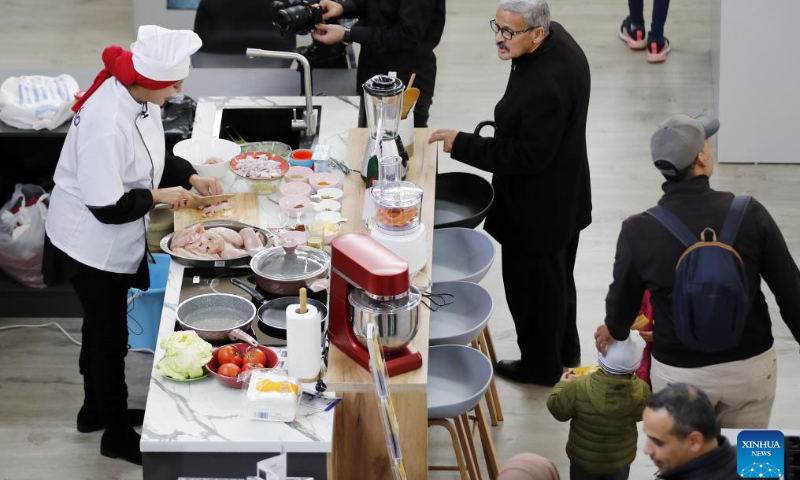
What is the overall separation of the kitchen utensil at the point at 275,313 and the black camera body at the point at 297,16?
1805 millimetres

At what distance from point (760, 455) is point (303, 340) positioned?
4.75ft

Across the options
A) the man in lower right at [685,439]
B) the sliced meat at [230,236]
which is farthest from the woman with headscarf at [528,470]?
the sliced meat at [230,236]

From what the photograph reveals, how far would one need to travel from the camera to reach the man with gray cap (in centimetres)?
361

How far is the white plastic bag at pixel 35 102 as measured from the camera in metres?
5.49

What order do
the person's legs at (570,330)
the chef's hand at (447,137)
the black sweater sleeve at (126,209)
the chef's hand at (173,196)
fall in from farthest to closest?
the person's legs at (570,330), the chef's hand at (447,137), the chef's hand at (173,196), the black sweater sleeve at (126,209)

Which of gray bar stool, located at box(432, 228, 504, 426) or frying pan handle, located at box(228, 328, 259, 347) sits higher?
frying pan handle, located at box(228, 328, 259, 347)

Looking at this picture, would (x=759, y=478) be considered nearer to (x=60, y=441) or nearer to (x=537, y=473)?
(x=537, y=473)

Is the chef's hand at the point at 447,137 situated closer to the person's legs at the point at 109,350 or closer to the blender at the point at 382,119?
the blender at the point at 382,119

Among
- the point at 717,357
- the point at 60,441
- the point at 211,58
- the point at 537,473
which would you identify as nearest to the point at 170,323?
the point at 60,441

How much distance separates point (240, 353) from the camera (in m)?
3.83

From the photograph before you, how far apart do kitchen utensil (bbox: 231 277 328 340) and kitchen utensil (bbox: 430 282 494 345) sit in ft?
1.68

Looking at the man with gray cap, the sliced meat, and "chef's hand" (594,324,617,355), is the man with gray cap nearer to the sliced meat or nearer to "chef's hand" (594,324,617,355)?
"chef's hand" (594,324,617,355)

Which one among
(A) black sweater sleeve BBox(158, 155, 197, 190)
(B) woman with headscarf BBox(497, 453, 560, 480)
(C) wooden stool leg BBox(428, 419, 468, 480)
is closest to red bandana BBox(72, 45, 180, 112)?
(A) black sweater sleeve BBox(158, 155, 197, 190)

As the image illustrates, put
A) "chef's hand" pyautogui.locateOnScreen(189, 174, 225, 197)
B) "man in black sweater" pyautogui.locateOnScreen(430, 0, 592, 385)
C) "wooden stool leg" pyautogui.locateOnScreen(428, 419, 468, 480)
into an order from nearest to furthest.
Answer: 1. "wooden stool leg" pyautogui.locateOnScreen(428, 419, 468, 480)
2. "man in black sweater" pyautogui.locateOnScreen(430, 0, 592, 385)
3. "chef's hand" pyautogui.locateOnScreen(189, 174, 225, 197)
